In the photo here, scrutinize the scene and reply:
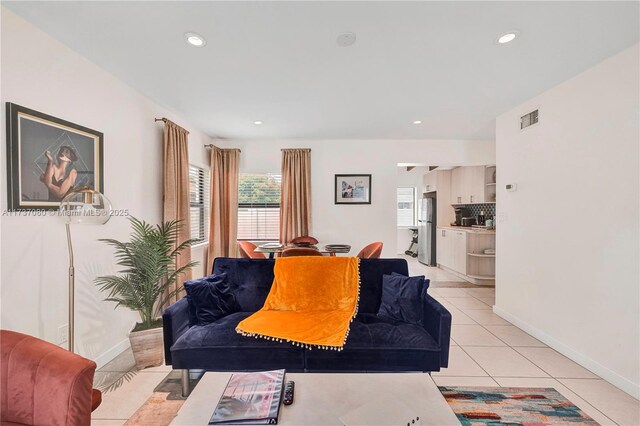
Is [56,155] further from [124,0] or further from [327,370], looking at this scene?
[327,370]

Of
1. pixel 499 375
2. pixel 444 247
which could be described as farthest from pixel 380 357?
pixel 444 247

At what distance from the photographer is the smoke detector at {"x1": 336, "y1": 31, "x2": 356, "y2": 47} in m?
1.94

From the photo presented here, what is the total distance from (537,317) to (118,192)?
4508 mm

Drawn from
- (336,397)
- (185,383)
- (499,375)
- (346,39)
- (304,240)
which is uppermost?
(346,39)

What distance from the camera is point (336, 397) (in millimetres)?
1304

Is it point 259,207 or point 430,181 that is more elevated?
point 430,181

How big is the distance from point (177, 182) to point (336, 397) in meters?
3.10

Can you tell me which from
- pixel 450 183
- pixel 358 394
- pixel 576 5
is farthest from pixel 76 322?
pixel 450 183

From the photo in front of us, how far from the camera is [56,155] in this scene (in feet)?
6.67

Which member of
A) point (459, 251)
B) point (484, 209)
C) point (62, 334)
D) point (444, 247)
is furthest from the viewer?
point (444, 247)

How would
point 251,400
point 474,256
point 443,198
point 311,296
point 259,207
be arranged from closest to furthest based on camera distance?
point 251,400 < point 311,296 < point 259,207 < point 474,256 < point 443,198

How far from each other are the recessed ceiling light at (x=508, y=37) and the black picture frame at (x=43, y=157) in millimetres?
3287

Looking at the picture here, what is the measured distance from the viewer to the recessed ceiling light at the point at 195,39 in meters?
1.96

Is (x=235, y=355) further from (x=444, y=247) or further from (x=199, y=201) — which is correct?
(x=444, y=247)
